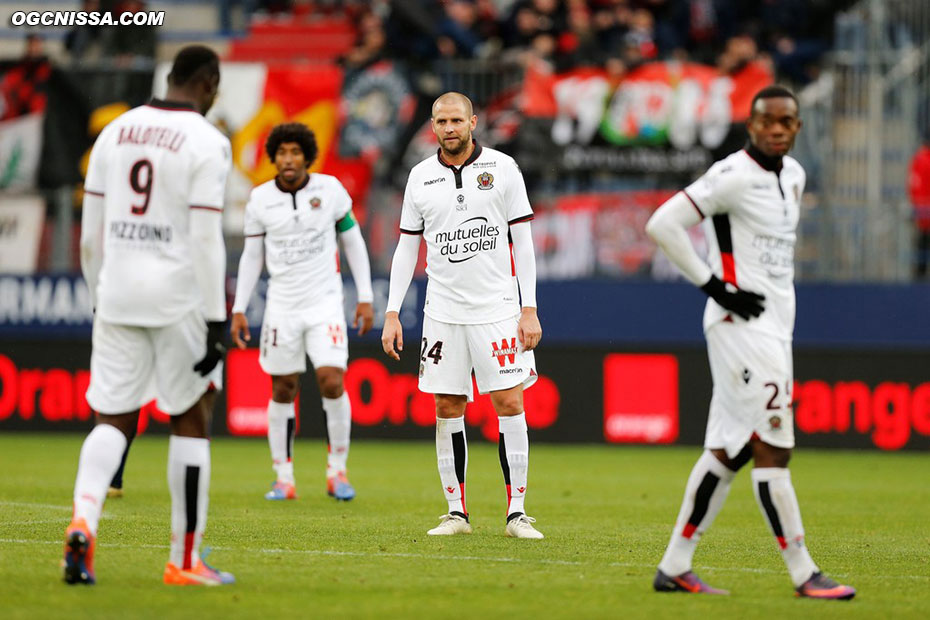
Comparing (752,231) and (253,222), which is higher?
(253,222)

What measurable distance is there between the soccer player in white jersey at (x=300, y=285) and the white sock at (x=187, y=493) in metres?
4.55

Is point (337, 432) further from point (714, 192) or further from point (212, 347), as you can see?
point (714, 192)

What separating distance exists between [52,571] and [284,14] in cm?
1565

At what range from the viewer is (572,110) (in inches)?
711

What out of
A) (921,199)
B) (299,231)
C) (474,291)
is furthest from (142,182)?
(921,199)

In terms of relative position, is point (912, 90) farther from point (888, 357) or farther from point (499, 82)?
point (499, 82)

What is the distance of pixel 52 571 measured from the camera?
7133 mm

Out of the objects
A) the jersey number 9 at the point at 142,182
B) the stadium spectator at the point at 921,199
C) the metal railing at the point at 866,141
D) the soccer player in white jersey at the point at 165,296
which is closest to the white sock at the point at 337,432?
the soccer player in white jersey at the point at 165,296

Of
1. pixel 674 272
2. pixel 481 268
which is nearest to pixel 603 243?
pixel 674 272

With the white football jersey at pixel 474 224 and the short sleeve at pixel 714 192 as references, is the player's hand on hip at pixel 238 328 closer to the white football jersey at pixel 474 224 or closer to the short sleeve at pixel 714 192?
the white football jersey at pixel 474 224

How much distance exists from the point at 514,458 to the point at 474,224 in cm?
146

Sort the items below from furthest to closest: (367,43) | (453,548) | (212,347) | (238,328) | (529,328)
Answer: (367,43), (238,328), (529,328), (453,548), (212,347)

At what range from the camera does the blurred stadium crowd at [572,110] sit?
687 inches

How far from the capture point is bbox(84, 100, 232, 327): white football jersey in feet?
21.8
